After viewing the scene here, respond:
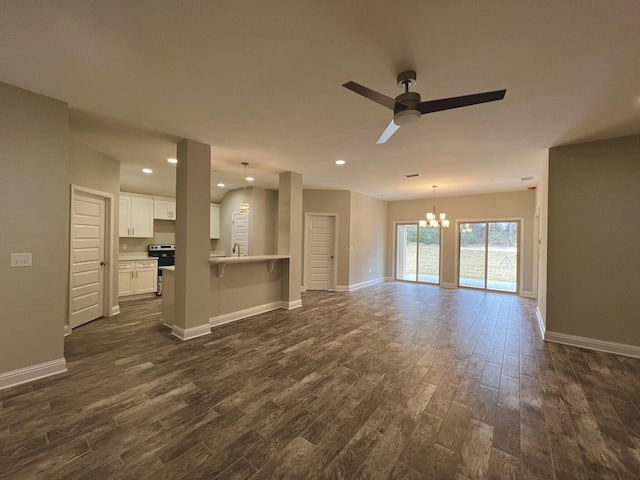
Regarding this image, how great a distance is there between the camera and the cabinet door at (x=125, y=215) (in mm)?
6160

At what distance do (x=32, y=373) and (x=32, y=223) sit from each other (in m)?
1.46

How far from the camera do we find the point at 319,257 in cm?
736

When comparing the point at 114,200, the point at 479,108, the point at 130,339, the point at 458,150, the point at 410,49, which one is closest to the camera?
the point at 410,49

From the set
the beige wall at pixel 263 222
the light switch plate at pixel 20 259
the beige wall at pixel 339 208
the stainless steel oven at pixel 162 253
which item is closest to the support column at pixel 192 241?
the light switch plate at pixel 20 259

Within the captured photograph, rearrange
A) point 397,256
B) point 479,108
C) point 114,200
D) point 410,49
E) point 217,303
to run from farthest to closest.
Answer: point 397,256, point 114,200, point 217,303, point 479,108, point 410,49

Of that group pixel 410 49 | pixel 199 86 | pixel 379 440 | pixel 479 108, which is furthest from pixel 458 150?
pixel 379 440

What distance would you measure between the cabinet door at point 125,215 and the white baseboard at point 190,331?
369cm

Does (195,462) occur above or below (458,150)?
below

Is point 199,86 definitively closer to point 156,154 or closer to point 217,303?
point 156,154

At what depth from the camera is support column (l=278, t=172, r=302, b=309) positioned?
5.29 m

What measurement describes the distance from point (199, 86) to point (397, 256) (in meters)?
8.06

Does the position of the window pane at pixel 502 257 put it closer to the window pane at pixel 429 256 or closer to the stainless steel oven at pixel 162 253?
the window pane at pixel 429 256

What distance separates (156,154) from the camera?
14.0 feet

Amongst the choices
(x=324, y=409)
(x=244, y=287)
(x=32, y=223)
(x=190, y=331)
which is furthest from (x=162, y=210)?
(x=324, y=409)
